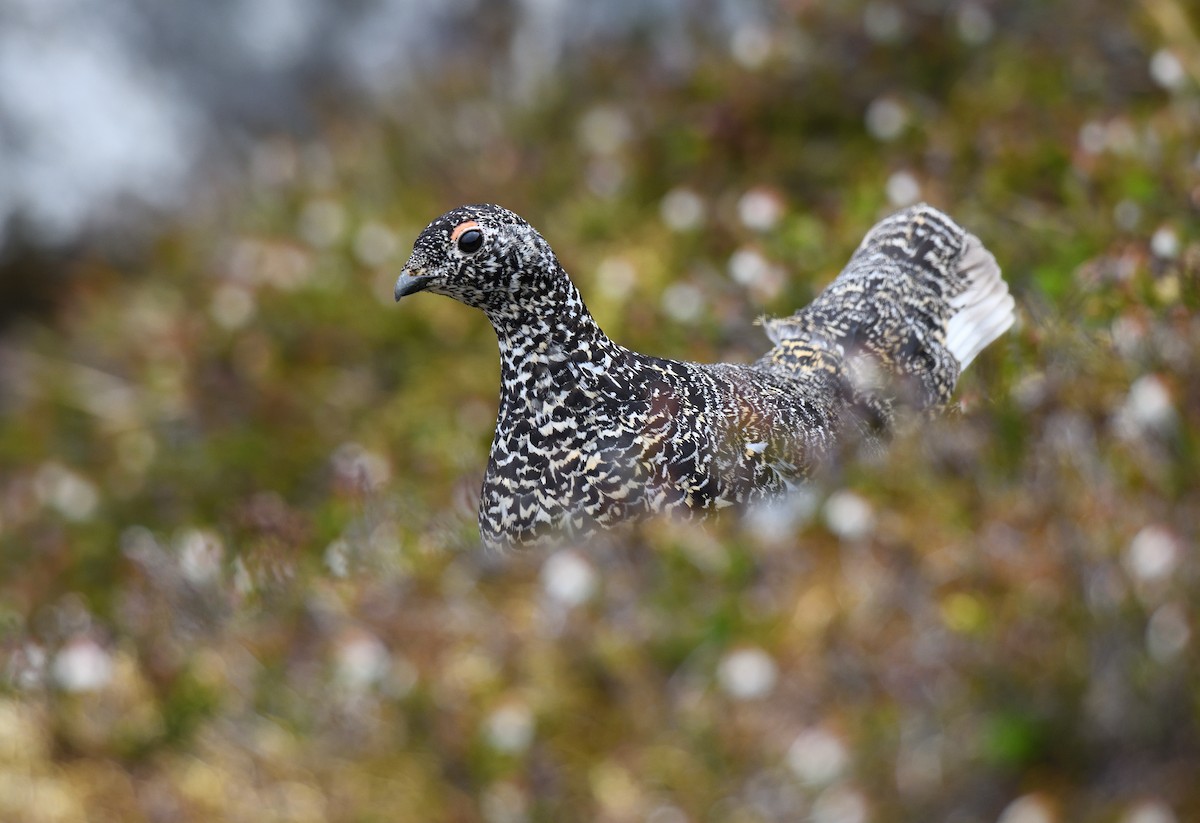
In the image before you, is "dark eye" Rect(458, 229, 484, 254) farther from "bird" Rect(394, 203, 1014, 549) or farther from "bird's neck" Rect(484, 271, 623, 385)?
"bird's neck" Rect(484, 271, 623, 385)

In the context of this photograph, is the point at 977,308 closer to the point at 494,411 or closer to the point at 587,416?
the point at 587,416

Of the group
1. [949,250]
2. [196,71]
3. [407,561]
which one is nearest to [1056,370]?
[949,250]

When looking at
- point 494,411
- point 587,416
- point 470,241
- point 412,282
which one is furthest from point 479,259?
point 494,411

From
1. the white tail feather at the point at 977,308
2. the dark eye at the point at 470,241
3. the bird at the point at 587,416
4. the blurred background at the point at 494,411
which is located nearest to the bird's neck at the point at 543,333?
the bird at the point at 587,416

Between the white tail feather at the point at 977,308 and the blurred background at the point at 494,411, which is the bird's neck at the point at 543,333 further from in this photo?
the white tail feather at the point at 977,308

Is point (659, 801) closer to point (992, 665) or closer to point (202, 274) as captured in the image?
point (992, 665)
